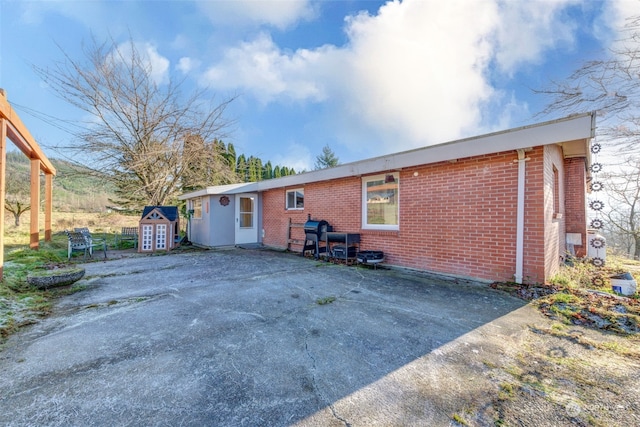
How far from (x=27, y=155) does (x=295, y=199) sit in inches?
332

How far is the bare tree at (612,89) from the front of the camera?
233 inches

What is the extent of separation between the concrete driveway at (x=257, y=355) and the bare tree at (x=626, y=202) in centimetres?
863

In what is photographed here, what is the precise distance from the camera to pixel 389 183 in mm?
6680

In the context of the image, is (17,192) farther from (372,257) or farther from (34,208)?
(372,257)

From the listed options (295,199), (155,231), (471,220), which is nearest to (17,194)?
(155,231)

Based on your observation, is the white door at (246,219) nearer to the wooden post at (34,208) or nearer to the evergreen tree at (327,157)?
the wooden post at (34,208)

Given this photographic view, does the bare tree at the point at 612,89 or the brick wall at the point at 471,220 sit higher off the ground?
the bare tree at the point at 612,89

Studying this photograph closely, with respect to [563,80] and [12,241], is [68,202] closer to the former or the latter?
[12,241]

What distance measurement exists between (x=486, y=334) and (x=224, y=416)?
2.79 meters

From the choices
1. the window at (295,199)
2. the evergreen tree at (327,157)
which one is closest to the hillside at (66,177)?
the window at (295,199)

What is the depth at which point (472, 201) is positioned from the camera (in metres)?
5.17

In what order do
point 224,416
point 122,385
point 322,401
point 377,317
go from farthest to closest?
point 377,317 < point 122,385 < point 322,401 < point 224,416

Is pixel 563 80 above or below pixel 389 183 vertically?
above

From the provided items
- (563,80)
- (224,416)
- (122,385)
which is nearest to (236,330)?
(122,385)
